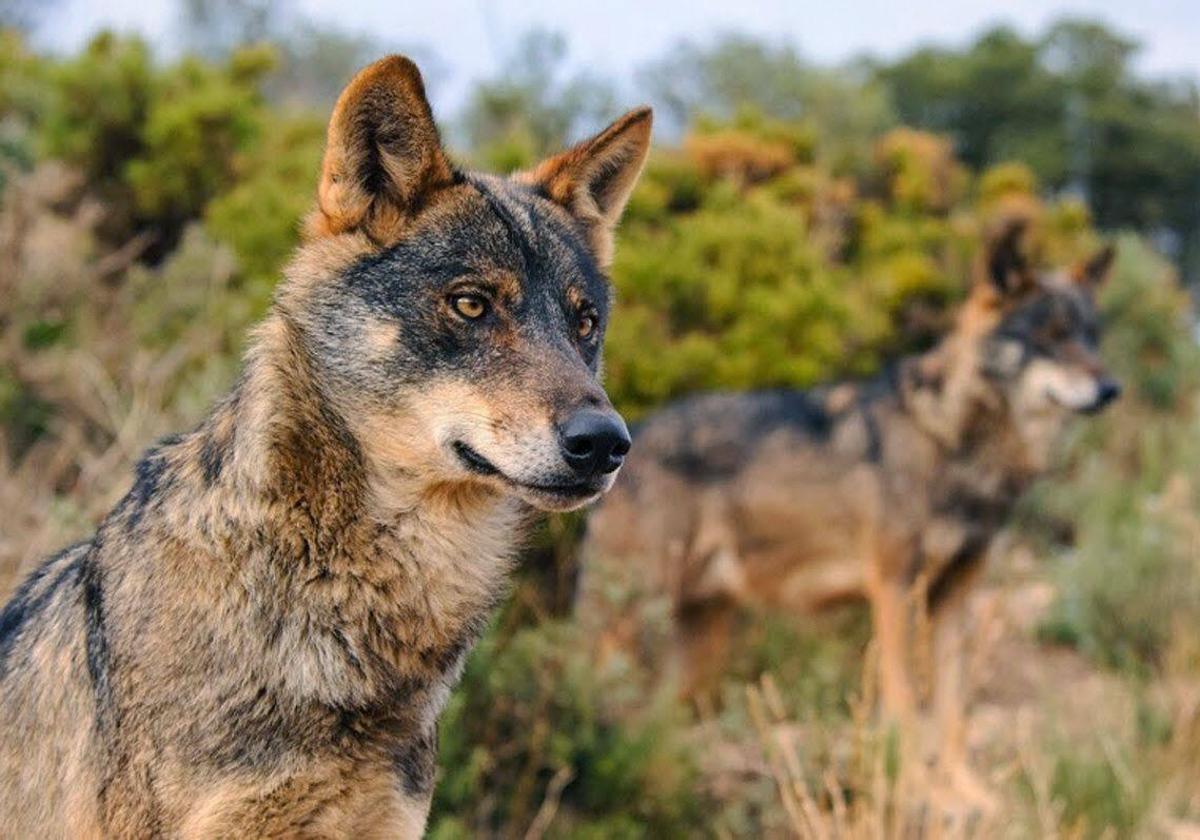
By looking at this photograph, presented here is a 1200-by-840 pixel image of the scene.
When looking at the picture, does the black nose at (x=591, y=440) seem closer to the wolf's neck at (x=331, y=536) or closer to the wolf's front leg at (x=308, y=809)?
the wolf's neck at (x=331, y=536)

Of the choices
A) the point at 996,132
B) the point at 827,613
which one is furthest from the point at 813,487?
the point at 996,132

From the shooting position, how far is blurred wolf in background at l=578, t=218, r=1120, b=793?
7.67 m

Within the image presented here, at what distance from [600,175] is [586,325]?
61 centimetres

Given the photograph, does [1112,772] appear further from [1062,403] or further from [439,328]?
[439,328]

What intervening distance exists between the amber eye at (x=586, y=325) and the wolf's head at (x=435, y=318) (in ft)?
0.09

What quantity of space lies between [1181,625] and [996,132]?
21177 millimetres

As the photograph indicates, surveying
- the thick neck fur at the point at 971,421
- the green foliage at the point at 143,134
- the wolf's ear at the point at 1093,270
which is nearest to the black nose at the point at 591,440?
the thick neck fur at the point at 971,421

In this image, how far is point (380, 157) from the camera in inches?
130

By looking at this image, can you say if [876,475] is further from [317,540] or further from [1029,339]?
[317,540]

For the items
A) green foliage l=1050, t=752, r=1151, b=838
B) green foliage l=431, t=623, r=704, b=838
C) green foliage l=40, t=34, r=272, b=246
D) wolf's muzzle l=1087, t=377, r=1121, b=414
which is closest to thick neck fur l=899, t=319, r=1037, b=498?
wolf's muzzle l=1087, t=377, r=1121, b=414

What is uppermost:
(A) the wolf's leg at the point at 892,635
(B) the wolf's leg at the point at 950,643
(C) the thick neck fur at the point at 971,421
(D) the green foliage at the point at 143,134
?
(D) the green foliage at the point at 143,134

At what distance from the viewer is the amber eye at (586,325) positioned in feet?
11.4

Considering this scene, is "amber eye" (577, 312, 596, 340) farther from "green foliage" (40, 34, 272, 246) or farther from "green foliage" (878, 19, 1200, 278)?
"green foliage" (878, 19, 1200, 278)

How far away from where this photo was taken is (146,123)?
1025 centimetres
